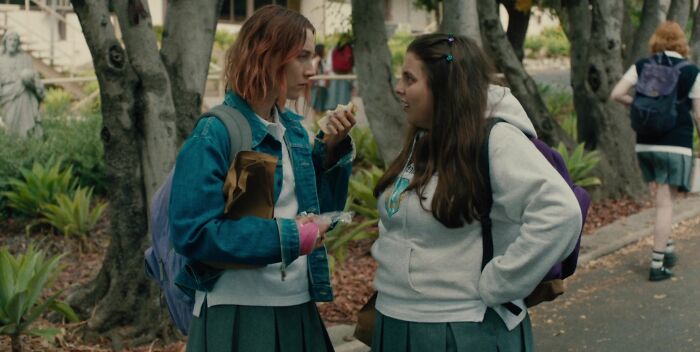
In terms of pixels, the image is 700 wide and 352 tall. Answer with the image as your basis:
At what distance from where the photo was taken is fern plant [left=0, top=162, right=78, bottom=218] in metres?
10.4

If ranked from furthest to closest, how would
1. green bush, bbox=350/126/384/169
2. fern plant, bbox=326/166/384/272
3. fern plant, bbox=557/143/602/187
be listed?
green bush, bbox=350/126/384/169 → fern plant, bbox=557/143/602/187 → fern plant, bbox=326/166/384/272

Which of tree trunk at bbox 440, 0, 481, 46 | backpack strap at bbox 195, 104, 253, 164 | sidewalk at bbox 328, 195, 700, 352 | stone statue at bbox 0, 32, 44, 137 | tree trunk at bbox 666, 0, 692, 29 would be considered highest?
tree trunk at bbox 666, 0, 692, 29

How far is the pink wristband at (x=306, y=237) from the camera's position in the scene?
298cm

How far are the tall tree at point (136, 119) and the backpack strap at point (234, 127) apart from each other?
3067 millimetres

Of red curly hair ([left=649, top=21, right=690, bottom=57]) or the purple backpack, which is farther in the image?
red curly hair ([left=649, top=21, right=690, bottom=57])

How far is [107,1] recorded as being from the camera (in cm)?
615

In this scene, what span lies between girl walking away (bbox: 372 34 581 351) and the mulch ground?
3058 millimetres

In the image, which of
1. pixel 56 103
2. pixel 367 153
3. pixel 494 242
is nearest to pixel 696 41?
pixel 367 153

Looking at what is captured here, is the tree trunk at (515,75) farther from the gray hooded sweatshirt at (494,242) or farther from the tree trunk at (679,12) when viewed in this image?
the gray hooded sweatshirt at (494,242)

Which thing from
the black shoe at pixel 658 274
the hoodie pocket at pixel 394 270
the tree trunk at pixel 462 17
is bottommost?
the black shoe at pixel 658 274

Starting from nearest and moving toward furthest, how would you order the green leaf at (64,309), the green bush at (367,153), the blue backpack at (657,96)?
the green leaf at (64,309) → the blue backpack at (657,96) → the green bush at (367,153)

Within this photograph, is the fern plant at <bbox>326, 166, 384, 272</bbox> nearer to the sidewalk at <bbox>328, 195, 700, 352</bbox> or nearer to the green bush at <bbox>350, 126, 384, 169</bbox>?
the sidewalk at <bbox>328, 195, 700, 352</bbox>

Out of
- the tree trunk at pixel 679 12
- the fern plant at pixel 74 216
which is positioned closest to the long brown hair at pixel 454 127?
the fern plant at pixel 74 216

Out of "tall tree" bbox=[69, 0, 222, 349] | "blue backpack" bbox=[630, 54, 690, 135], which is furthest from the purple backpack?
"blue backpack" bbox=[630, 54, 690, 135]
